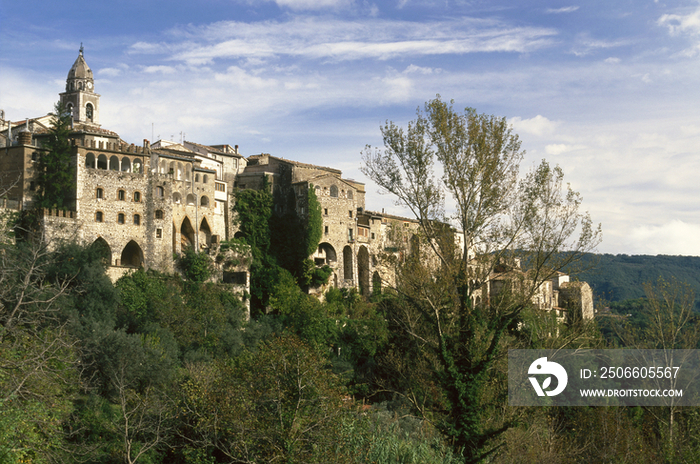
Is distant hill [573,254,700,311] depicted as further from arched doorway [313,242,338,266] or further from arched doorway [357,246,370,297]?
arched doorway [313,242,338,266]

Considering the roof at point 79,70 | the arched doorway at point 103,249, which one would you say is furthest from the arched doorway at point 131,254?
the roof at point 79,70

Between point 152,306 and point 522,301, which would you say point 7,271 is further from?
point 152,306

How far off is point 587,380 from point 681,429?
293 inches

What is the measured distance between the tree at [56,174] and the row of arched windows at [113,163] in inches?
96.3

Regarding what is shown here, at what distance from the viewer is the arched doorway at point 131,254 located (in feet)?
155

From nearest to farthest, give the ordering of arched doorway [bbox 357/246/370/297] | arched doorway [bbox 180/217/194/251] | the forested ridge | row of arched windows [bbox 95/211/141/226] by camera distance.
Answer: the forested ridge < row of arched windows [bbox 95/211/141/226] < arched doorway [bbox 180/217/194/251] < arched doorway [bbox 357/246/370/297]

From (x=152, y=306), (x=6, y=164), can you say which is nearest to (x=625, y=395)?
(x=152, y=306)

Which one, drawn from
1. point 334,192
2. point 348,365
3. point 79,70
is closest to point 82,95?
point 79,70

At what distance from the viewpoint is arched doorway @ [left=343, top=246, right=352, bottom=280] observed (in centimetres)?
5941

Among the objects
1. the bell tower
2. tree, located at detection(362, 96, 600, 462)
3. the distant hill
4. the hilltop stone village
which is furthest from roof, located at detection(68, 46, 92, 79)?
the distant hill

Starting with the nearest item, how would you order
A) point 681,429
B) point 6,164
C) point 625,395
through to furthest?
point 681,429, point 625,395, point 6,164

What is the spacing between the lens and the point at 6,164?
1761 inches

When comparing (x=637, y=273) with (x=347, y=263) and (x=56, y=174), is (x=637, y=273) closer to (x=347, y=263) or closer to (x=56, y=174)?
(x=347, y=263)

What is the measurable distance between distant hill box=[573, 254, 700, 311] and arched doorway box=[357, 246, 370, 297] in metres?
46.6
